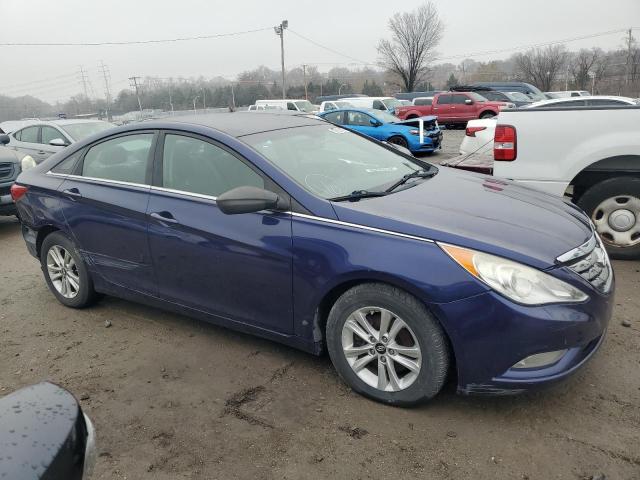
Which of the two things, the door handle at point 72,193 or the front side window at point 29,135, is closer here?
the door handle at point 72,193

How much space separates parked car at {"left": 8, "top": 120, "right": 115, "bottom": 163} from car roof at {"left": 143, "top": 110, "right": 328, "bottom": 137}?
7543 mm

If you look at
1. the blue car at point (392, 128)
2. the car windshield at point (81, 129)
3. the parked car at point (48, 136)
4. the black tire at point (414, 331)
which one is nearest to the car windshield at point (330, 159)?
the black tire at point (414, 331)

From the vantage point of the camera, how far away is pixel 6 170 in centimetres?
745

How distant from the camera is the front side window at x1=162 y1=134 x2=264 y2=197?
3269 millimetres

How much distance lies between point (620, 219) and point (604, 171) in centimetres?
47

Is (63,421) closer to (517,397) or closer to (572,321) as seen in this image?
(572,321)

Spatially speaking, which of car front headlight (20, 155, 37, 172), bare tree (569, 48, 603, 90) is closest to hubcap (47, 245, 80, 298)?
car front headlight (20, 155, 37, 172)

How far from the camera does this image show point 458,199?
3.17m

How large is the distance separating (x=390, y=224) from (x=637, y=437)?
5.11 ft

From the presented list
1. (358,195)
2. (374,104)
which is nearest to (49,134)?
(358,195)

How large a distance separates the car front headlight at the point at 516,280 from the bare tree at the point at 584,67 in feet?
158

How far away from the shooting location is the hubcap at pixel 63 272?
432cm

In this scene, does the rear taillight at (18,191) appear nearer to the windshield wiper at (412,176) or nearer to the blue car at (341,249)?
the blue car at (341,249)

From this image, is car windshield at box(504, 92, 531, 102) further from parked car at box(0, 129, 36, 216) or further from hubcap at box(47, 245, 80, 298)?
hubcap at box(47, 245, 80, 298)
